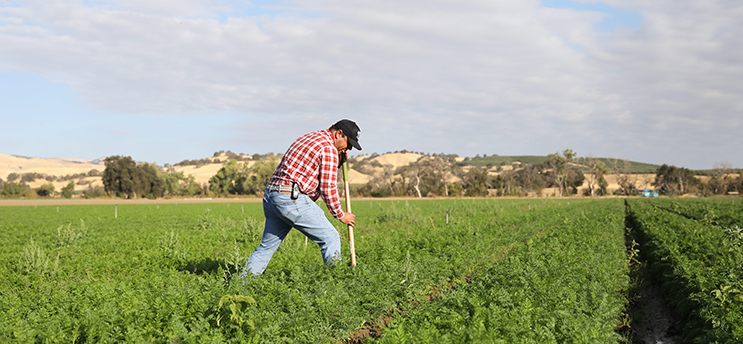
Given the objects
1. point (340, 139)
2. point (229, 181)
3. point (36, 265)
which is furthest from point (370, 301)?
point (229, 181)

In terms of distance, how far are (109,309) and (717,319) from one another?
5.56 meters

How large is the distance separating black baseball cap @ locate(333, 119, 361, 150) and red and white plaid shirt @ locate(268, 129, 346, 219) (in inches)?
7.9

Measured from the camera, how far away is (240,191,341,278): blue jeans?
176 inches

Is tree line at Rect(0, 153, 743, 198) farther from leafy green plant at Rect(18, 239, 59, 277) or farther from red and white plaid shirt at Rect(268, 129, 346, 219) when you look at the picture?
red and white plaid shirt at Rect(268, 129, 346, 219)

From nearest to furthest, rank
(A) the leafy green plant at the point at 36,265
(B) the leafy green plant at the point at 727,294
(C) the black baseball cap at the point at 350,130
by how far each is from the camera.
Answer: (B) the leafy green plant at the point at 727,294
(C) the black baseball cap at the point at 350,130
(A) the leafy green plant at the point at 36,265

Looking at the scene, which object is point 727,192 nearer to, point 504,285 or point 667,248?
point 667,248

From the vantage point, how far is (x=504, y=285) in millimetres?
4766

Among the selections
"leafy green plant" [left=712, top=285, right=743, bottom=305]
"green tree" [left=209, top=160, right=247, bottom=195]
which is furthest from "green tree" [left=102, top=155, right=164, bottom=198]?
"leafy green plant" [left=712, top=285, right=743, bottom=305]

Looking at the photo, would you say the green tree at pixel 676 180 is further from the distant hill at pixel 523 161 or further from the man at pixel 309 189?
the man at pixel 309 189

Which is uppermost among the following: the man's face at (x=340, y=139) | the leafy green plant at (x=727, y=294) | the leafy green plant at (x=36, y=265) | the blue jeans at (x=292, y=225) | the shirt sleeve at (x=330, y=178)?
the man's face at (x=340, y=139)

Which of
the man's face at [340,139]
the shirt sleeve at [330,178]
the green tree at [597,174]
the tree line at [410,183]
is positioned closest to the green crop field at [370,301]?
the shirt sleeve at [330,178]

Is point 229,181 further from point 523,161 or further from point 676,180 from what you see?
point 523,161

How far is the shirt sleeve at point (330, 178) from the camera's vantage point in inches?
178

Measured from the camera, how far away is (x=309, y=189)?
4570mm
